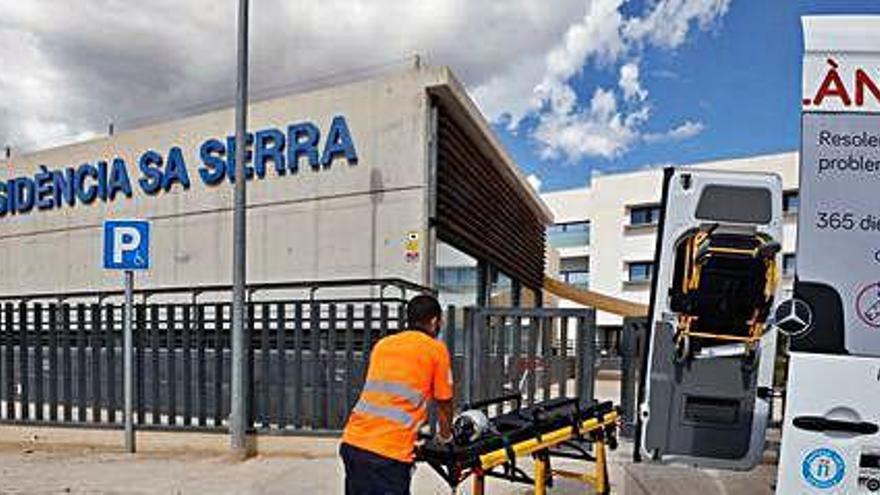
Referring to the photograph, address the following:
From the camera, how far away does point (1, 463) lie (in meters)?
8.26

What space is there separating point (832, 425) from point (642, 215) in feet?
126

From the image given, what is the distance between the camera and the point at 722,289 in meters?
4.86

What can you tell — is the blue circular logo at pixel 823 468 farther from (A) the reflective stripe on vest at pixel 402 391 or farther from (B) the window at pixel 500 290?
(B) the window at pixel 500 290

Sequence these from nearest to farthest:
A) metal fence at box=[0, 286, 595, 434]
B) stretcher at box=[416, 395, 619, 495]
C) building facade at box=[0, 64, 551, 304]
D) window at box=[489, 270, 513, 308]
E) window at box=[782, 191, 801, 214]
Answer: window at box=[782, 191, 801, 214], stretcher at box=[416, 395, 619, 495], metal fence at box=[0, 286, 595, 434], building facade at box=[0, 64, 551, 304], window at box=[489, 270, 513, 308]

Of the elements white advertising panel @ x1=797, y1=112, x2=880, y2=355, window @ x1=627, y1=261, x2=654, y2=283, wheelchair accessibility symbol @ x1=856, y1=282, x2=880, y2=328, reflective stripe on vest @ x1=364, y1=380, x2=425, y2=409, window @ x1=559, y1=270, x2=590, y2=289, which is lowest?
window @ x1=559, y1=270, x2=590, y2=289

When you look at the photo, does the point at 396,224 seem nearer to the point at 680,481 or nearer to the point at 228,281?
the point at 228,281

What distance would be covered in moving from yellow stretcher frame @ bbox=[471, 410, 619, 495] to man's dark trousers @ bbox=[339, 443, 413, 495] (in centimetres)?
51

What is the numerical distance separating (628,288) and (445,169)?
97.9ft

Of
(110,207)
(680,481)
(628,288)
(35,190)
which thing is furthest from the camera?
(628,288)

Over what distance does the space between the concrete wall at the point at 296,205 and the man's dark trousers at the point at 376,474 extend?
7462 mm

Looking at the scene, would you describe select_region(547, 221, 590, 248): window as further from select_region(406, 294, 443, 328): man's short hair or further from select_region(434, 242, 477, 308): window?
select_region(406, 294, 443, 328): man's short hair

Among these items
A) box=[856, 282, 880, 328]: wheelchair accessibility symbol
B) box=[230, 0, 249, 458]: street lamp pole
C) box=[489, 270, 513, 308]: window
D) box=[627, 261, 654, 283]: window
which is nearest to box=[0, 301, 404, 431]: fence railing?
box=[230, 0, 249, 458]: street lamp pole

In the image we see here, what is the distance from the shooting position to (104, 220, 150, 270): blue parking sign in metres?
8.51

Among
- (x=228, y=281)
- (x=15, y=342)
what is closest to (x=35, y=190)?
(x=228, y=281)
